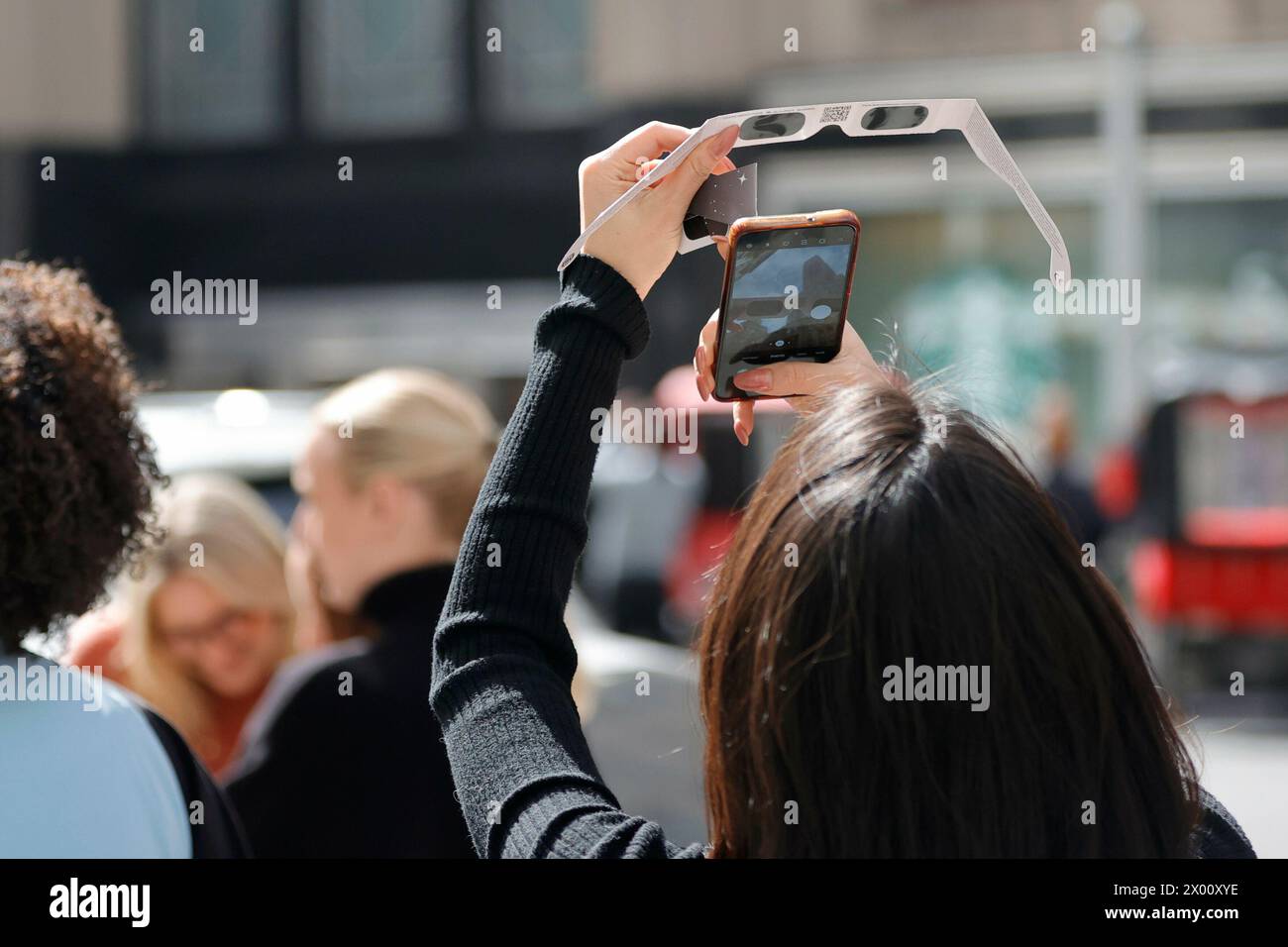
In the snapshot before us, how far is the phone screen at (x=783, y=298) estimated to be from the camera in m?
1.17

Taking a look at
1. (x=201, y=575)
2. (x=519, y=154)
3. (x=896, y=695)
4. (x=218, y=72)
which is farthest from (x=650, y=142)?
(x=218, y=72)

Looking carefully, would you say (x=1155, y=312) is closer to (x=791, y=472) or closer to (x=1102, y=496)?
(x=1102, y=496)

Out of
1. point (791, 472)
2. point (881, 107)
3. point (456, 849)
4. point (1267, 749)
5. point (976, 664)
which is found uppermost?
point (881, 107)

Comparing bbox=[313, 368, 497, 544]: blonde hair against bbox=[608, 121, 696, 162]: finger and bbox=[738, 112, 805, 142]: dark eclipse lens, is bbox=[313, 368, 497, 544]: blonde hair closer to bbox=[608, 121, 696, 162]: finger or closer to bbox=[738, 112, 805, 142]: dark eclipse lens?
bbox=[608, 121, 696, 162]: finger

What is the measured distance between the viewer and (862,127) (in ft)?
3.61

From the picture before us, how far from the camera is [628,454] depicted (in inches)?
396

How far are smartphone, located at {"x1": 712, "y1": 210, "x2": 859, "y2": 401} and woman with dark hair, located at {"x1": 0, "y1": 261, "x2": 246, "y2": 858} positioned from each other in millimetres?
676

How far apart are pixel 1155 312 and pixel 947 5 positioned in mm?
2779

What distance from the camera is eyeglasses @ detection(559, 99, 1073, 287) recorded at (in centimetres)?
107

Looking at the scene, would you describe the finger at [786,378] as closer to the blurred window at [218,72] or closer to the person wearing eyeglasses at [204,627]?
the person wearing eyeglasses at [204,627]

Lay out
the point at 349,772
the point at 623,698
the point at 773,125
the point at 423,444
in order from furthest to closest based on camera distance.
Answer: the point at 623,698, the point at 423,444, the point at 349,772, the point at 773,125

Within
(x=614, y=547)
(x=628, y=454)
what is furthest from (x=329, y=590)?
(x=628, y=454)

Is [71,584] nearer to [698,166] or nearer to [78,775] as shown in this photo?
[78,775]

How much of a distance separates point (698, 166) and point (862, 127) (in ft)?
0.44
